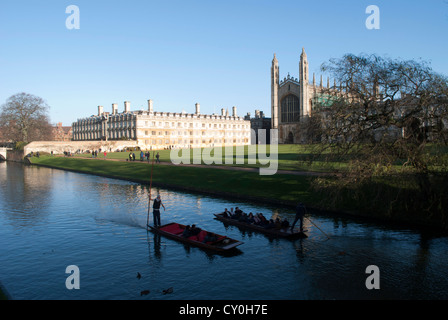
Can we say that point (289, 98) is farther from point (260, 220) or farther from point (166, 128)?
point (260, 220)

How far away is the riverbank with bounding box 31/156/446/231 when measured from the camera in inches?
786

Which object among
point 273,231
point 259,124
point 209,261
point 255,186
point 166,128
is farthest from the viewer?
point 259,124

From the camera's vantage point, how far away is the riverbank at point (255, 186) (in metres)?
20.0

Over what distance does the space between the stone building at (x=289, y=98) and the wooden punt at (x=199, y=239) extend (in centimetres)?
7224

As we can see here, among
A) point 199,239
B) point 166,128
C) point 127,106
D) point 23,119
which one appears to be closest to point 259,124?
point 166,128

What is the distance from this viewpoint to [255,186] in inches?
1138

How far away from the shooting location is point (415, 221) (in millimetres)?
18812

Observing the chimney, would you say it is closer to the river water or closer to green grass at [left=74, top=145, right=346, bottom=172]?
green grass at [left=74, top=145, right=346, bottom=172]

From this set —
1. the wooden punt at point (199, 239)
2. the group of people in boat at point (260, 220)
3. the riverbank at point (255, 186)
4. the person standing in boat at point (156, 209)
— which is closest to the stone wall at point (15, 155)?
the riverbank at point (255, 186)

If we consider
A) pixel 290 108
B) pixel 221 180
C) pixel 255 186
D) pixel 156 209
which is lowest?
pixel 156 209

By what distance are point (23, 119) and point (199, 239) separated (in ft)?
252

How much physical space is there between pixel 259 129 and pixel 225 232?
101 m

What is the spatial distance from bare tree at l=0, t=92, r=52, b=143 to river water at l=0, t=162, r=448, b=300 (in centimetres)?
6313
